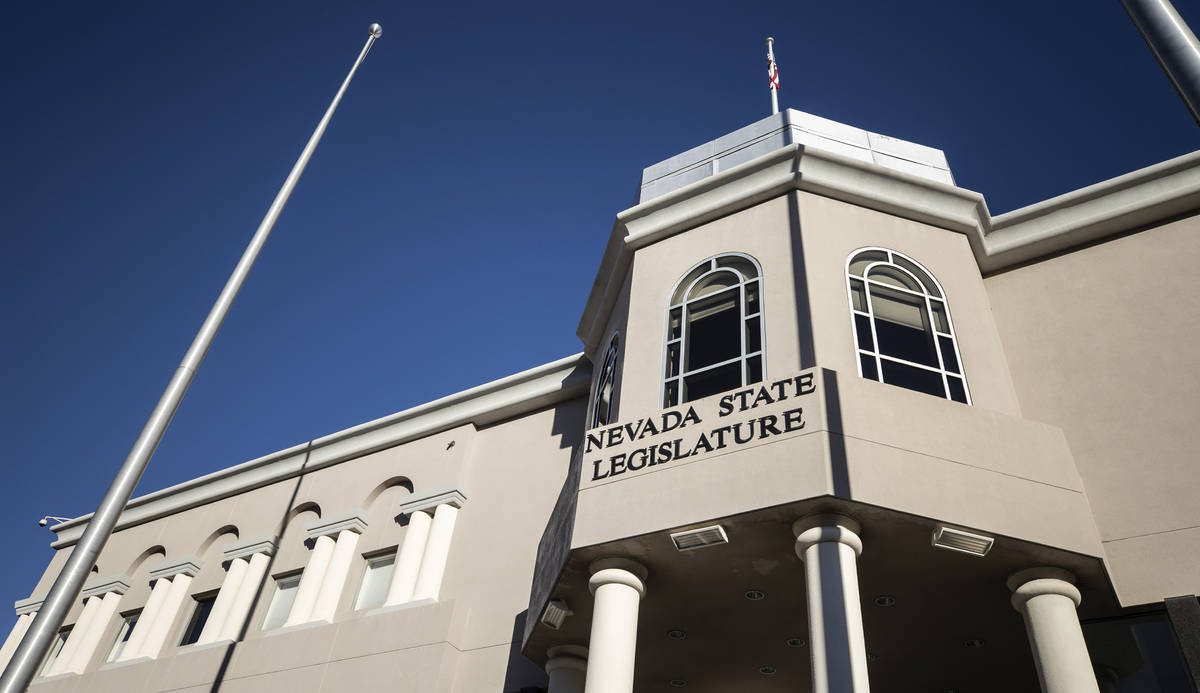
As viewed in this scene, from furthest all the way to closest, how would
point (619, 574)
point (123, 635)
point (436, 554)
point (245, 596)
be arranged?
point (123, 635), point (245, 596), point (436, 554), point (619, 574)

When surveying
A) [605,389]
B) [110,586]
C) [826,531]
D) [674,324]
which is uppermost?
[605,389]

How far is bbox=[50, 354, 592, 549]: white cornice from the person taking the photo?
57.4ft

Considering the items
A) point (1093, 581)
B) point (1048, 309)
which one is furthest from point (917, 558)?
point (1048, 309)

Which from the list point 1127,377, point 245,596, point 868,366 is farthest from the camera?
point 245,596

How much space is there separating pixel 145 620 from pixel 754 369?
1461cm

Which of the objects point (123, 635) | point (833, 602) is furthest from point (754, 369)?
point (123, 635)

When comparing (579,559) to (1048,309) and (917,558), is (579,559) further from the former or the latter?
(1048,309)

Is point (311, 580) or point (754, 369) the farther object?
point (311, 580)

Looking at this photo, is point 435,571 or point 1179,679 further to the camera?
point 435,571

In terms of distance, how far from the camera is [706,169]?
1541 centimetres

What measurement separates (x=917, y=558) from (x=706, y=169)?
7.68 meters

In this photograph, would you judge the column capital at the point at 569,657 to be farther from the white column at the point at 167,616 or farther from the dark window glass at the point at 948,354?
the white column at the point at 167,616

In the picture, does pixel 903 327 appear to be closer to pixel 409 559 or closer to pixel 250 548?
pixel 409 559

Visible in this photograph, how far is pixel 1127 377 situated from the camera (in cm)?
1234
